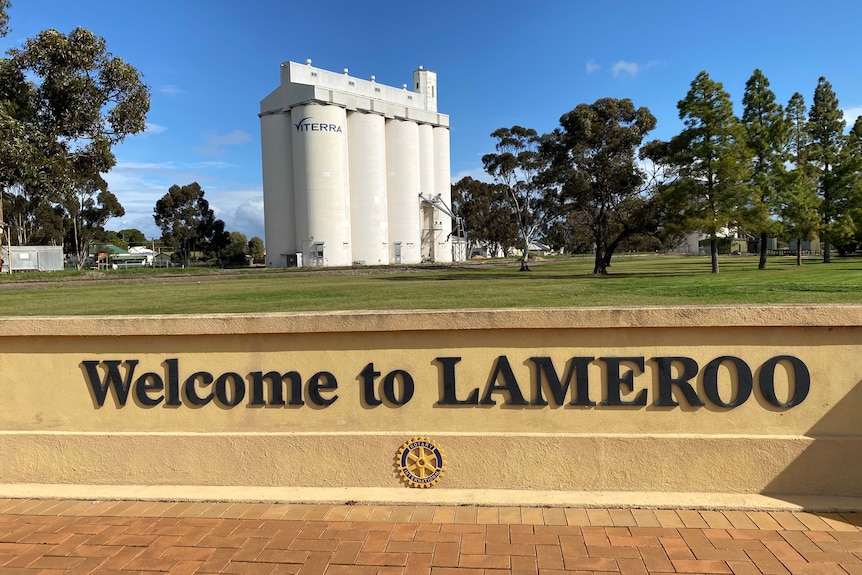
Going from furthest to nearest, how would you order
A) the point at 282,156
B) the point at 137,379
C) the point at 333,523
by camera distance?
1. the point at 282,156
2. the point at 137,379
3. the point at 333,523

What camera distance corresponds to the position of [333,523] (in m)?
4.14

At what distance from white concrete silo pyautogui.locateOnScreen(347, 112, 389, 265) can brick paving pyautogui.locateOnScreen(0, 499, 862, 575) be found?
61916 mm

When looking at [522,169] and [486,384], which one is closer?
[486,384]

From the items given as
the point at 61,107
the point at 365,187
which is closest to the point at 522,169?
the point at 365,187

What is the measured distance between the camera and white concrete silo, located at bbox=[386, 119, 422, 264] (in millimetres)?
69812

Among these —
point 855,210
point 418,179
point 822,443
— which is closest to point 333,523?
point 822,443

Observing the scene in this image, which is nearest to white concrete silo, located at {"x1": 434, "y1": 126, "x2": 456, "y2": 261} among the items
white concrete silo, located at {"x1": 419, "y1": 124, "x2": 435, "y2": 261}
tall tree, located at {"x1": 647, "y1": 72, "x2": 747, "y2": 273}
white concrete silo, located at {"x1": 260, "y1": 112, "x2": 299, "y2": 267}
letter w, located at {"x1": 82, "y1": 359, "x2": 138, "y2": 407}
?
white concrete silo, located at {"x1": 419, "y1": 124, "x2": 435, "y2": 261}

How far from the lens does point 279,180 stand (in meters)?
65.1

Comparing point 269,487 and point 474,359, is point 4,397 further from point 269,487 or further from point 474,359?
point 474,359

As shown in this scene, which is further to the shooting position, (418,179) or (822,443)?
(418,179)

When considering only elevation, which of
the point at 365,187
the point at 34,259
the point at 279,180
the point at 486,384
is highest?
the point at 279,180

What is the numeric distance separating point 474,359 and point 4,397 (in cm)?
362

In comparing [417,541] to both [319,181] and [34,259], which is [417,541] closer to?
[34,259]

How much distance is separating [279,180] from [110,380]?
62.7 meters
